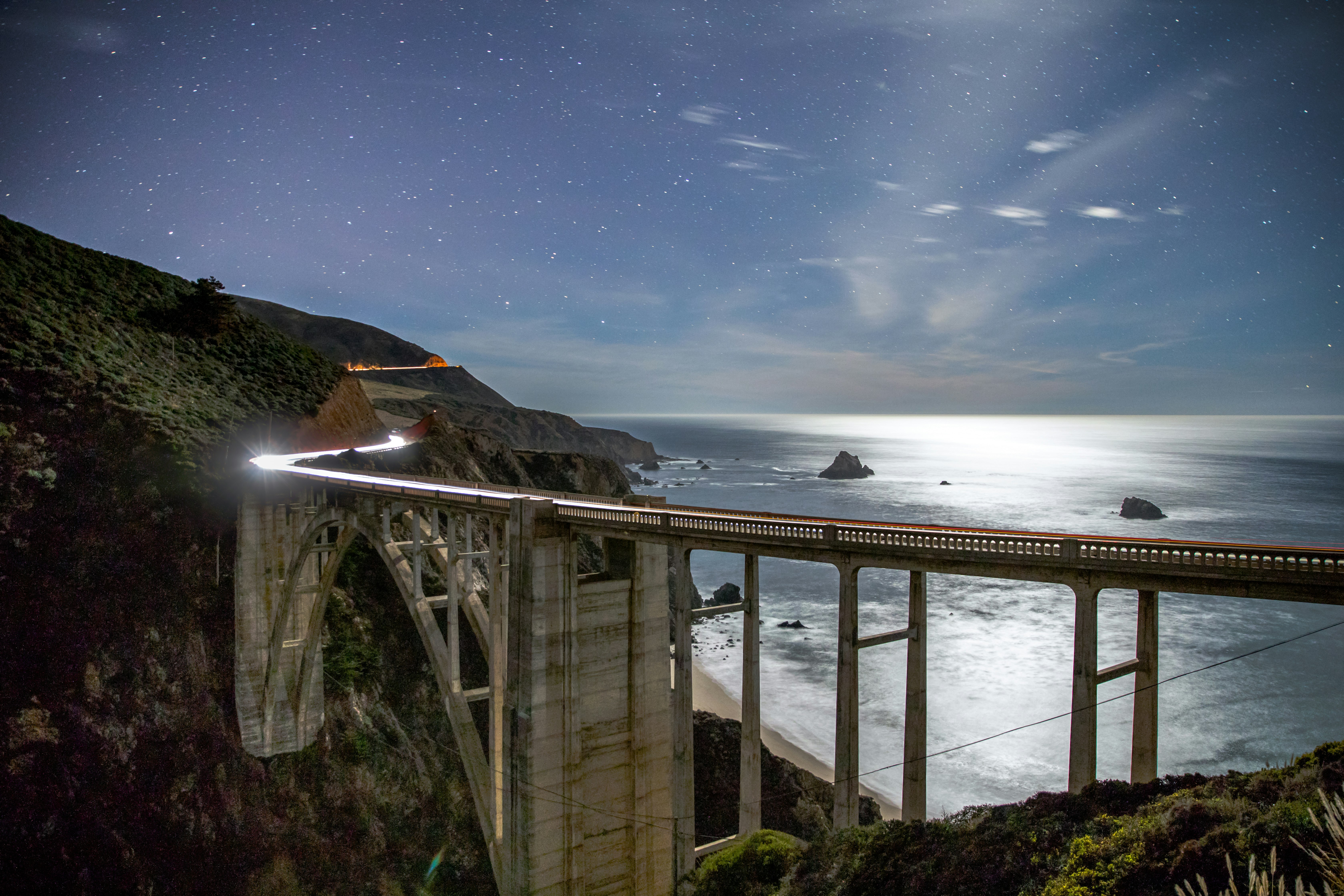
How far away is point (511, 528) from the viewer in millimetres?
16703

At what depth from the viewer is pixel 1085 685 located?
32.4 ft

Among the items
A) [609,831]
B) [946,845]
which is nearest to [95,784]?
[609,831]

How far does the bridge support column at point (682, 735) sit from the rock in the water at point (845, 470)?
145 m

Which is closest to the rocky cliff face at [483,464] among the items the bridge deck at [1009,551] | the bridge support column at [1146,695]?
the bridge deck at [1009,551]

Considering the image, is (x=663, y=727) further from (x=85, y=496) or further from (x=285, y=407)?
(x=285, y=407)

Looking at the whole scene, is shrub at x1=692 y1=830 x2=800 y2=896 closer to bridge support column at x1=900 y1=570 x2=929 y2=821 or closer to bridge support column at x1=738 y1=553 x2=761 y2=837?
bridge support column at x1=738 y1=553 x2=761 y2=837

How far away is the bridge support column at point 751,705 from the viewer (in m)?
13.4

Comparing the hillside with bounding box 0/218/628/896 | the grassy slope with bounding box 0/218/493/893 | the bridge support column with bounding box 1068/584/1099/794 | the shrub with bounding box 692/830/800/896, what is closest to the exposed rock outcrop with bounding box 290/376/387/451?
the hillside with bounding box 0/218/628/896

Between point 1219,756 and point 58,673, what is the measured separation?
174 feet

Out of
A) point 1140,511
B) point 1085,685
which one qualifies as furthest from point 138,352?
point 1140,511

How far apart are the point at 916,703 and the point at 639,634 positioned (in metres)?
7.83

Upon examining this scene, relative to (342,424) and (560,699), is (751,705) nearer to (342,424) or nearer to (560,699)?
(560,699)

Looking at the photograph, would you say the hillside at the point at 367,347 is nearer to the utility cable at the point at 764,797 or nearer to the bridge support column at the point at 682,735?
the utility cable at the point at 764,797

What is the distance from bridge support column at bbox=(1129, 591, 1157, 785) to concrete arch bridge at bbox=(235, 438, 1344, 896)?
1.5 inches
